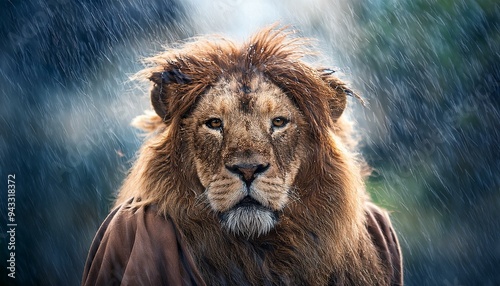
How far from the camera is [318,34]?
779 cm

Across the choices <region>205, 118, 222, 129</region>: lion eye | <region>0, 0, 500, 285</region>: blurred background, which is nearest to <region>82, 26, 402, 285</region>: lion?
<region>205, 118, 222, 129</region>: lion eye

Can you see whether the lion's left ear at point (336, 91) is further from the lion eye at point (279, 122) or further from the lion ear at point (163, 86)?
the lion ear at point (163, 86)

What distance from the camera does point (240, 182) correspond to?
2801 millimetres

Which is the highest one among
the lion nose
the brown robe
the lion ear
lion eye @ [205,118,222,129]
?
the lion ear

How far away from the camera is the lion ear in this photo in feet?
10.1

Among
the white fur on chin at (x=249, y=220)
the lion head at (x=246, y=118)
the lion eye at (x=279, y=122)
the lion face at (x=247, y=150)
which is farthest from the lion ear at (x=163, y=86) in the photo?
the white fur on chin at (x=249, y=220)

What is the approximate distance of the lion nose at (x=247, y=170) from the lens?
9.14ft

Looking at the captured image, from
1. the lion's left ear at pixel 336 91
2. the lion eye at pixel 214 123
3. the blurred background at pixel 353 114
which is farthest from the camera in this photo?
the blurred background at pixel 353 114

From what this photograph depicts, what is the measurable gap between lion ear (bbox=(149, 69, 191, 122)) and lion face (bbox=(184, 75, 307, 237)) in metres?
0.14

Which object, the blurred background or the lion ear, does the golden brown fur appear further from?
the blurred background

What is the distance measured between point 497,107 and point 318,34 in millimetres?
2048

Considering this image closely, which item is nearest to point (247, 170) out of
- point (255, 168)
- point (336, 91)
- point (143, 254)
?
point (255, 168)

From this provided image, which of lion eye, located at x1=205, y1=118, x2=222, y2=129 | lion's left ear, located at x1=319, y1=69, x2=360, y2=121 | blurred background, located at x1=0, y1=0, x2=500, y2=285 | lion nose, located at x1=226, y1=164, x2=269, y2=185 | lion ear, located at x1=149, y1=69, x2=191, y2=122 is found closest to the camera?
lion nose, located at x1=226, y1=164, x2=269, y2=185

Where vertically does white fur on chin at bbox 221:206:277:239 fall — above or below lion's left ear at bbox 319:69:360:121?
below
